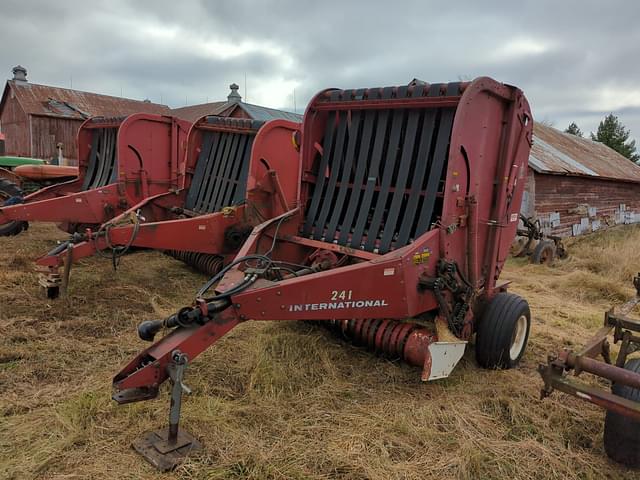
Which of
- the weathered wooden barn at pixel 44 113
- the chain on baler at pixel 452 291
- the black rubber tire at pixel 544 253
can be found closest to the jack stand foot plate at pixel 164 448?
the chain on baler at pixel 452 291

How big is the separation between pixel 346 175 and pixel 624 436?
2859mm

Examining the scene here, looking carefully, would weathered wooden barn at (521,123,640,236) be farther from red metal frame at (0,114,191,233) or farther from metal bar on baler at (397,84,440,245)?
metal bar on baler at (397,84,440,245)

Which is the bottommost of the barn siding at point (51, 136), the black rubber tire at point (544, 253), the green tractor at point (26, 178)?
the black rubber tire at point (544, 253)

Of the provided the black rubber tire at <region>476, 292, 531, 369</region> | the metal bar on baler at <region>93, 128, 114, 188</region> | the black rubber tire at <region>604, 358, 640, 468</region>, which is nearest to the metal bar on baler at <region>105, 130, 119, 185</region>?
the metal bar on baler at <region>93, 128, 114, 188</region>

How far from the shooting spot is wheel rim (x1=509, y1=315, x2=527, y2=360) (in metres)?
4.17

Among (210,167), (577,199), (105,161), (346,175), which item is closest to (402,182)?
(346,175)

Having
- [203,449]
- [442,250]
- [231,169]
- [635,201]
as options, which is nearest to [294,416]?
[203,449]

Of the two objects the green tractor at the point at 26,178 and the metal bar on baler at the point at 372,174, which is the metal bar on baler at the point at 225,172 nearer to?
the metal bar on baler at the point at 372,174

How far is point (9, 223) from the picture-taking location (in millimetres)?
8805

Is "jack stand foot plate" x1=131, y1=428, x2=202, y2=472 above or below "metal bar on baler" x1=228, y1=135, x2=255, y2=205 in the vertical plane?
below

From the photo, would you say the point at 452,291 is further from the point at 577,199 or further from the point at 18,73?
the point at 18,73

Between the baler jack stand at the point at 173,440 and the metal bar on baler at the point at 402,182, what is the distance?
201cm

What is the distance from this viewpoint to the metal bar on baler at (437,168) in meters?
3.89

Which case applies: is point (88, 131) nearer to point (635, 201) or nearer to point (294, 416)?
Result: point (294, 416)
